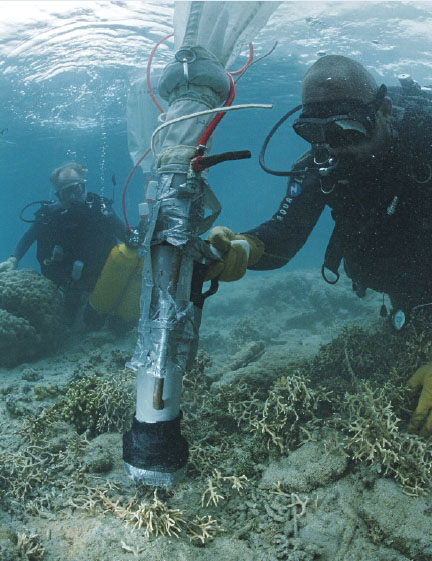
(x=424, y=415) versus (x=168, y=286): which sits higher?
(x=168, y=286)

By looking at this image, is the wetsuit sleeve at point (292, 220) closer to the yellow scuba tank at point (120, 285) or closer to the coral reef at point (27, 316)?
the yellow scuba tank at point (120, 285)

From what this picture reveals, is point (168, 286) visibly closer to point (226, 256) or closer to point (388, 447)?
point (226, 256)

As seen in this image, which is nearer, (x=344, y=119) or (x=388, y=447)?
(x=388, y=447)

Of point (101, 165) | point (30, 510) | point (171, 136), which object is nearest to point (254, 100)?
point (171, 136)

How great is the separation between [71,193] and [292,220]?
747 cm

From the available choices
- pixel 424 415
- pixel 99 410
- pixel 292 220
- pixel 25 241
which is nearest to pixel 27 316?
A: pixel 25 241

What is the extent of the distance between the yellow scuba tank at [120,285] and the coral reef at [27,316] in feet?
3.42

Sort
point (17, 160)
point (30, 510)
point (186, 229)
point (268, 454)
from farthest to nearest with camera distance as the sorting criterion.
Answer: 1. point (17, 160)
2. point (268, 454)
3. point (30, 510)
4. point (186, 229)

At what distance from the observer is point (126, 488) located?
3.05m

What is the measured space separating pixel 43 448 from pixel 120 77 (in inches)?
874

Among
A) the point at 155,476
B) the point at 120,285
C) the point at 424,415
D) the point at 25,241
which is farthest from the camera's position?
the point at 25,241

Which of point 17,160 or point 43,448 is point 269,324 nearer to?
point 43,448

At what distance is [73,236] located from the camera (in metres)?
9.77

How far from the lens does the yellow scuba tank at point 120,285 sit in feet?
28.3
